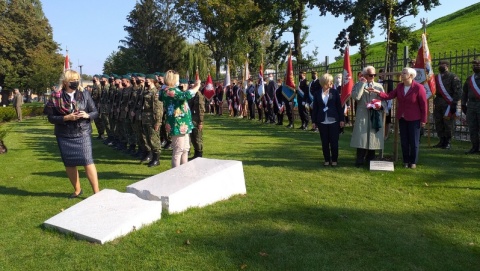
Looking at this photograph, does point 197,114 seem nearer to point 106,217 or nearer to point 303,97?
point 106,217

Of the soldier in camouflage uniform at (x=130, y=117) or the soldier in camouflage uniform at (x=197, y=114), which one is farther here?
the soldier in camouflage uniform at (x=130, y=117)

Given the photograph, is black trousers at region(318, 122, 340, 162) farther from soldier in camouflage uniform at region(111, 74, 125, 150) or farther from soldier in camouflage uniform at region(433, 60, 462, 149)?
soldier in camouflage uniform at region(111, 74, 125, 150)

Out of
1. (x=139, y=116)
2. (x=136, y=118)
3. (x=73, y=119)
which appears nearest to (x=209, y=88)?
(x=136, y=118)

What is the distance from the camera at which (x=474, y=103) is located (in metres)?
10.3

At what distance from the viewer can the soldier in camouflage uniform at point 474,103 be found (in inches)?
395

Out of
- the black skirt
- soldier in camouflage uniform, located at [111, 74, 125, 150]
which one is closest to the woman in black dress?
the black skirt

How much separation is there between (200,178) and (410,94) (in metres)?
4.50

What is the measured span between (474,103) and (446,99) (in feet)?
3.35

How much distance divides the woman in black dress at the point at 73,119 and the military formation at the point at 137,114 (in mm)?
1489

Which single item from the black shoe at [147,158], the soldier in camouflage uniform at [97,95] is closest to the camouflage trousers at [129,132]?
the black shoe at [147,158]

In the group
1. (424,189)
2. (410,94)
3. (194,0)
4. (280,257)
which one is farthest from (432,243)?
(194,0)

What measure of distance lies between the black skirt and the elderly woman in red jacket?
5.38 m

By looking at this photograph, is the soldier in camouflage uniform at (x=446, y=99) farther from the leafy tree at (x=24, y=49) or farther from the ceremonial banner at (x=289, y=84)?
the leafy tree at (x=24, y=49)

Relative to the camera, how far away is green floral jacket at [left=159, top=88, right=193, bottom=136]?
26.2 ft
